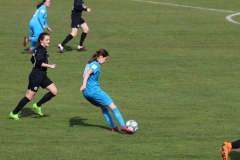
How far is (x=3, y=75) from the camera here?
822 inches

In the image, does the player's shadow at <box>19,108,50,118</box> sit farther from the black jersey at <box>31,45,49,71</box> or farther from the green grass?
the black jersey at <box>31,45,49,71</box>

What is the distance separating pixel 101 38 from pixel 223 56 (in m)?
5.69

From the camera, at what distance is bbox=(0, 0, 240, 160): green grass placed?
44.4 ft

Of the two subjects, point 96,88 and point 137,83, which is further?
point 137,83

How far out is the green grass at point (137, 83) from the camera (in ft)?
44.4

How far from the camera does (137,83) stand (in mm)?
20094

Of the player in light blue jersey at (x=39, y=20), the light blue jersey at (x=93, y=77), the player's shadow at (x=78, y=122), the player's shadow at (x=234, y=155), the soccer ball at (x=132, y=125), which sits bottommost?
the player's shadow at (x=78, y=122)

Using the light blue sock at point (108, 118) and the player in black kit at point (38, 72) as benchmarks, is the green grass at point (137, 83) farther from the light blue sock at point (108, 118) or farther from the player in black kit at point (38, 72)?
the player in black kit at point (38, 72)

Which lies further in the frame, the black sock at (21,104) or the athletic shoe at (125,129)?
the black sock at (21,104)

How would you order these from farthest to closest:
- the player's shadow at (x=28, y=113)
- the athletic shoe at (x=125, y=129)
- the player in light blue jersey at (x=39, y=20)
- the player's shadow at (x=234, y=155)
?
the player in light blue jersey at (x=39, y=20), the player's shadow at (x=28, y=113), the athletic shoe at (x=125, y=129), the player's shadow at (x=234, y=155)

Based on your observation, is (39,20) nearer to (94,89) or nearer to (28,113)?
(28,113)

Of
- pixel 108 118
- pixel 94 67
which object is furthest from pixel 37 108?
pixel 94 67

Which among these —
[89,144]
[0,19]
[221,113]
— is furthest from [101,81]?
[0,19]

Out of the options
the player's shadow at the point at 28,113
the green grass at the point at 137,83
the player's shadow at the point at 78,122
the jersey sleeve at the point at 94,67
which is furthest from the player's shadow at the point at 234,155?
the player's shadow at the point at 28,113
